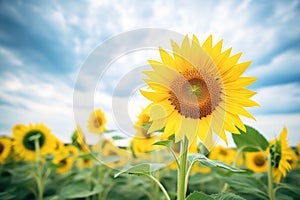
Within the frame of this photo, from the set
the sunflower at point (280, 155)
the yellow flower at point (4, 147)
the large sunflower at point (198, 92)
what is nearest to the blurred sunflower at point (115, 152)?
the large sunflower at point (198, 92)

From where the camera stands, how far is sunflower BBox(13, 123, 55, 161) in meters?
3.56

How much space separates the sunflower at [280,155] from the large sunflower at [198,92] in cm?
98

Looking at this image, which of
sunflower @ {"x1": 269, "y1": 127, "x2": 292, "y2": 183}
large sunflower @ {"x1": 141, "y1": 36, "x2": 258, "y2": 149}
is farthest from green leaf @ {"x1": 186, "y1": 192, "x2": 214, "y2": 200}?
sunflower @ {"x1": 269, "y1": 127, "x2": 292, "y2": 183}

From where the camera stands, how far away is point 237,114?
1.22 meters

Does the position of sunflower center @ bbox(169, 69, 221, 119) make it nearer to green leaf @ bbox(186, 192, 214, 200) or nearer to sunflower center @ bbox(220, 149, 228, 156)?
green leaf @ bbox(186, 192, 214, 200)

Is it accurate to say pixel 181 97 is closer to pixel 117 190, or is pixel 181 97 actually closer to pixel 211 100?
pixel 211 100

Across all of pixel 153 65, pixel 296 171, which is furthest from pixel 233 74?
pixel 296 171

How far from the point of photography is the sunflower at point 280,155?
6.43 ft

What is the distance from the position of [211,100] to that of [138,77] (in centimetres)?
42

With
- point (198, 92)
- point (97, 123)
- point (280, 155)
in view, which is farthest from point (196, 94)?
point (97, 123)

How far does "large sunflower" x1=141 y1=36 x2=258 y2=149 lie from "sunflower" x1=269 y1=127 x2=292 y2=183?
38.8 inches

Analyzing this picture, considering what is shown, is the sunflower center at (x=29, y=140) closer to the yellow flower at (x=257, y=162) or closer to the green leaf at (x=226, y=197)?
the green leaf at (x=226, y=197)

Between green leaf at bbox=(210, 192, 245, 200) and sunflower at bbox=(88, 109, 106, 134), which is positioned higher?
sunflower at bbox=(88, 109, 106, 134)

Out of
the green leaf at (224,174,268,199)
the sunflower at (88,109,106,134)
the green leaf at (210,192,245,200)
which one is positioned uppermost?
the sunflower at (88,109,106,134)
